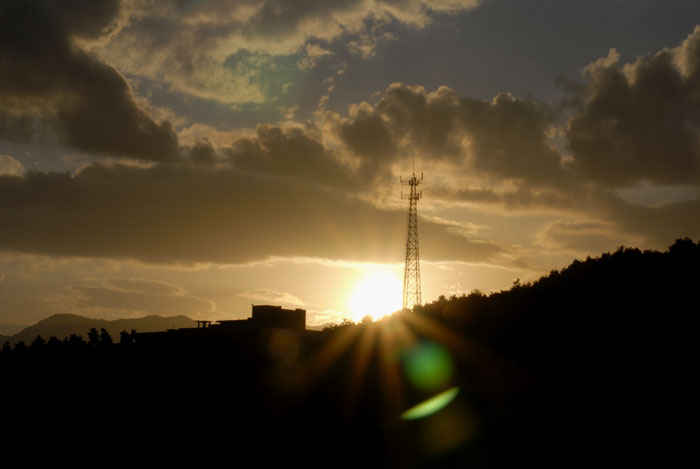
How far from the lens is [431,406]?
72.5 ft

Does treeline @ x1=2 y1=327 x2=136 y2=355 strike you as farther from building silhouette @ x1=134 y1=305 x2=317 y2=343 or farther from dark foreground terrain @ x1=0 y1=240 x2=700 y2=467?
dark foreground terrain @ x1=0 y1=240 x2=700 y2=467

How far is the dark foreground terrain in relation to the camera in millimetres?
17531

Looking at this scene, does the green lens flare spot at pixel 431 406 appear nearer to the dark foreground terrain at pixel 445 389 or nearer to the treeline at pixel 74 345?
the dark foreground terrain at pixel 445 389

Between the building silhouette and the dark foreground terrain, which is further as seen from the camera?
the building silhouette

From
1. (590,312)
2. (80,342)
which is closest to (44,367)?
(80,342)

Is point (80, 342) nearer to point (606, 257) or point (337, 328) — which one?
point (337, 328)

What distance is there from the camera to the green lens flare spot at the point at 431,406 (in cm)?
2159

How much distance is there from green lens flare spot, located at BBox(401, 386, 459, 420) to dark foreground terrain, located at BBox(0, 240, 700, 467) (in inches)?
5.0

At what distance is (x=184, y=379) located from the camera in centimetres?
3322

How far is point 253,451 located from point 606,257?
19140mm

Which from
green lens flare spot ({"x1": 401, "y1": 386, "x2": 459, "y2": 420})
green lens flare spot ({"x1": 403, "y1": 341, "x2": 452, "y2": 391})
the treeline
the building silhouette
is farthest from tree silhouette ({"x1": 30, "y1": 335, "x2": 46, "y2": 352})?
green lens flare spot ({"x1": 401, "y1": 386, "x2": 459, "y2": 420})

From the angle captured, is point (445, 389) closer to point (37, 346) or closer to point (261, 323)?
point (261, 323)

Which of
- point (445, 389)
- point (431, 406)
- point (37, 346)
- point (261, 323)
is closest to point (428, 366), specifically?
point (445, 389)

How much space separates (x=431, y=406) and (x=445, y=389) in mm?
1012
